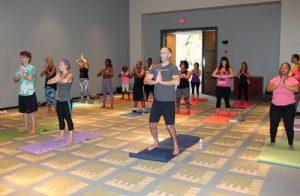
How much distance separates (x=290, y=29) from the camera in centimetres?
930

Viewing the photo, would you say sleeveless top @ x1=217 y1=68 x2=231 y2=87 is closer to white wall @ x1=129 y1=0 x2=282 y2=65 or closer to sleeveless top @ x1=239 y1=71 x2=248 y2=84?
sleeveless top @ x1=239 y1=71 x2=248 y2=84

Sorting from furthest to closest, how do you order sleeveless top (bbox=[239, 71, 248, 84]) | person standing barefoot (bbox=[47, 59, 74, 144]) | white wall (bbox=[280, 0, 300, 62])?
1. sleeveless top (bbox=[239, 71, 248, 84])
2. white wall (bbox=[280, 0, 300, 62])
3. person standing barefoot (bbox=[47, 59, 74, 144])

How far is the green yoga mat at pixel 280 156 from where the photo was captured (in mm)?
4203

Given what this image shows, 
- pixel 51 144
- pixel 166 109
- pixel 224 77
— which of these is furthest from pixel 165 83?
pixel 224 77

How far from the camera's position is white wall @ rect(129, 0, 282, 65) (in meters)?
11.1

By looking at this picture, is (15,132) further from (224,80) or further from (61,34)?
(61,34)

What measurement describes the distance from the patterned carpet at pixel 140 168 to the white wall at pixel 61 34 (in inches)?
130

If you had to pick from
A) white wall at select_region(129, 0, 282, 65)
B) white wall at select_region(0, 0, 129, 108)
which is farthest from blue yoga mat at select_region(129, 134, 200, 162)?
white wall at select_region(129, 0, 282, 65)

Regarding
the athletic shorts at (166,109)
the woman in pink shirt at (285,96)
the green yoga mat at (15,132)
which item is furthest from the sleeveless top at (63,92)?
the woman in pink shirt at (285,96)

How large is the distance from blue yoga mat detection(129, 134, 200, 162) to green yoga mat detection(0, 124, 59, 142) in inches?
94.3

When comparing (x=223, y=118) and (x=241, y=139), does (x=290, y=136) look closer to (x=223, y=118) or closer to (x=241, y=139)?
(x=241, y=139)

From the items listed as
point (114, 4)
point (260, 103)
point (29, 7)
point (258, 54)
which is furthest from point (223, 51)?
point (29, 7)

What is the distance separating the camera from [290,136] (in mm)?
4883

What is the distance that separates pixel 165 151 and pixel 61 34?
711cm
